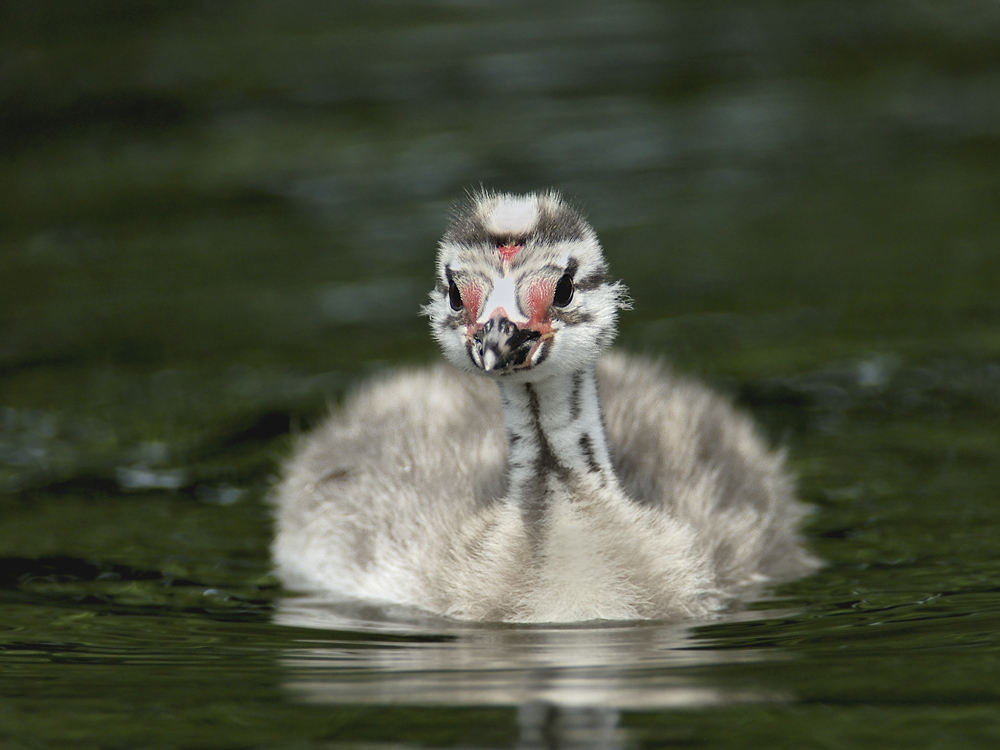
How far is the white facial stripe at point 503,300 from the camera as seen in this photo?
663 centimetres

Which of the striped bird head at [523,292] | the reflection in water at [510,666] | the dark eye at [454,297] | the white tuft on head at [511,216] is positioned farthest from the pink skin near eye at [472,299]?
the reflection in water at [510,666]

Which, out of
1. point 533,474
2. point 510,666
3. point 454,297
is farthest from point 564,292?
point 510,666

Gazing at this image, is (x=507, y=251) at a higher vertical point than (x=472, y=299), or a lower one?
higher

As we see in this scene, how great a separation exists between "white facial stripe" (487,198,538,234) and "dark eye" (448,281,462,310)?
0.98 feet

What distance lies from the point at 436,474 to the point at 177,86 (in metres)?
10.4

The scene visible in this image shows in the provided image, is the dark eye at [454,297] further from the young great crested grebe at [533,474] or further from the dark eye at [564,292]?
the dark eye at [564,292]

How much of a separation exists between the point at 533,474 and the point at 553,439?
0.68 feet

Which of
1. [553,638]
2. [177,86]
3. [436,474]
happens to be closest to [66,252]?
[177,86]

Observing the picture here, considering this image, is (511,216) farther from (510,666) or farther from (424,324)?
(424,324)

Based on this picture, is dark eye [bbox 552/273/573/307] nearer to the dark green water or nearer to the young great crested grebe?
the young great crested grebe

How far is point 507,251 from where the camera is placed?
683 cm

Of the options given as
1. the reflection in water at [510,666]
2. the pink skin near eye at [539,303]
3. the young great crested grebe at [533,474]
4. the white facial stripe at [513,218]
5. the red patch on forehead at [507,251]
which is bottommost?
the reflection in water at [510,666]

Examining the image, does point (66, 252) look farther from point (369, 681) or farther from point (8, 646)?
point (369, 681)

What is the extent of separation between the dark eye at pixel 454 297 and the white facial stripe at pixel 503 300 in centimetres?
25
